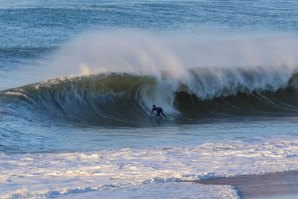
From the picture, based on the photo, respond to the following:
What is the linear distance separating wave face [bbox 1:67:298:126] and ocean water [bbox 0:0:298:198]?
4 centimetres

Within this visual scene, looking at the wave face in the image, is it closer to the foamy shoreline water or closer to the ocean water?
the ocean water

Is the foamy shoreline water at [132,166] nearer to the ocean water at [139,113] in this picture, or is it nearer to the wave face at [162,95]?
the ocean water at [139,113]

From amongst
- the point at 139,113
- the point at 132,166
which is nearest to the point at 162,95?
the point at 139,113

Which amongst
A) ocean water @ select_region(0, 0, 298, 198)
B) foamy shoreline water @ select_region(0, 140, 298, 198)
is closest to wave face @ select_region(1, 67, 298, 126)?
ocean water @ select_region(0, 0, 298, 198)

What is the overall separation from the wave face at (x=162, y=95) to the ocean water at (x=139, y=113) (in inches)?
1.5

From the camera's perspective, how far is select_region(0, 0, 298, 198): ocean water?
478 inches

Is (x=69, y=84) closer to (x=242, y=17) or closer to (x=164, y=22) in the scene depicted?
(x=164, y=22)

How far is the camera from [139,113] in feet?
73.3

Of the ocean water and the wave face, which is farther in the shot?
the wave face

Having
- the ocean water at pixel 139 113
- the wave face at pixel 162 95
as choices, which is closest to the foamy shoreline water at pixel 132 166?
the ocean water at pixel 139 113

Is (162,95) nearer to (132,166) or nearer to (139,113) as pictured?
(139,113)

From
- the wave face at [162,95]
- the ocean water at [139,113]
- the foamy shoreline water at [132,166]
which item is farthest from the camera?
the wave face at [162,95]

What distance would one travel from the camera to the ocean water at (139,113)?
478 inches

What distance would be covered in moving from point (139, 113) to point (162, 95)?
2.11 m
